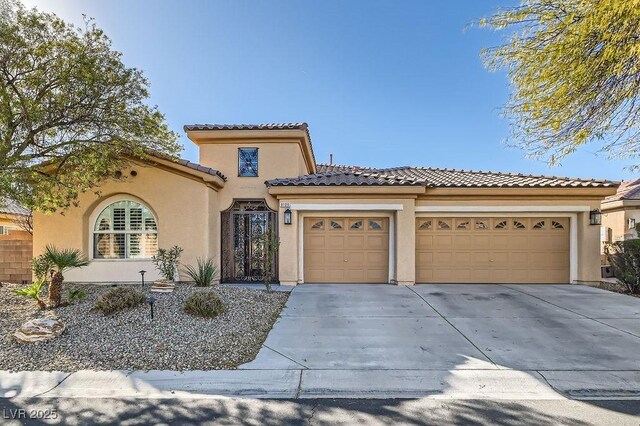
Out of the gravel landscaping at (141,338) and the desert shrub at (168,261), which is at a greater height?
the desert shrub at (168,261)

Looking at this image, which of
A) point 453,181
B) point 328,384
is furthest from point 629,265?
point 328,384

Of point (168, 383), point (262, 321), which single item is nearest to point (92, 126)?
point (262, 321)

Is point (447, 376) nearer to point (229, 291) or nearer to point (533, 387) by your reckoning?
point (533, 387)

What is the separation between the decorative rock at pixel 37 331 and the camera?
5492 mm

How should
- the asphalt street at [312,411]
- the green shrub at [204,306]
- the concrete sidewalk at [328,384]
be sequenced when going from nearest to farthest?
the asphalt street at [312,411] → the concrete sidewalk at [328,384] → the green shrub at [204,306]

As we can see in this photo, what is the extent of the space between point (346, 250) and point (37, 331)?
823 cm

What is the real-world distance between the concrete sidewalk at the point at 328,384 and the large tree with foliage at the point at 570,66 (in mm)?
4902

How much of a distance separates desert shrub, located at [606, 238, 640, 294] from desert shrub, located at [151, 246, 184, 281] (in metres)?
14.1

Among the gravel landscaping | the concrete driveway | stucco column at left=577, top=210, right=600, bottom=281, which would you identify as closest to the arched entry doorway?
the concrete driveway

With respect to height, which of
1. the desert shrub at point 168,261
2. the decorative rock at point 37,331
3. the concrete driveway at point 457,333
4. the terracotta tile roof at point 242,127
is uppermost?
the terracotta tile roof at point 242,127

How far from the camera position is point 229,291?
869 centimetres

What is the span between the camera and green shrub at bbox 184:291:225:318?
673cm


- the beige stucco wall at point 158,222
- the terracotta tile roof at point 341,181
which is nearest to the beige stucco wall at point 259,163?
the terracotta tile roof at point 341,181

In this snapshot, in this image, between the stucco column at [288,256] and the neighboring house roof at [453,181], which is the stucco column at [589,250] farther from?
the stucco column at [288,256]
